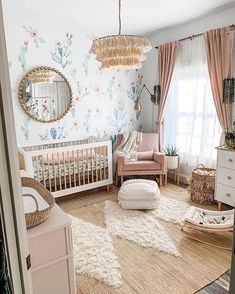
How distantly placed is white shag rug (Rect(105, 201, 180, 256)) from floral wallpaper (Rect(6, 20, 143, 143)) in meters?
1.67

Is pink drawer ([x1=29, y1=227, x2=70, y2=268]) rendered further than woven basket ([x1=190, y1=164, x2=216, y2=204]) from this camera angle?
No

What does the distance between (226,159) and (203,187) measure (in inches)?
22.5

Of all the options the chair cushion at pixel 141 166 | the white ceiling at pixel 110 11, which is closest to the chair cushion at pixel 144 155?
the chair cushion at pixel 141 166

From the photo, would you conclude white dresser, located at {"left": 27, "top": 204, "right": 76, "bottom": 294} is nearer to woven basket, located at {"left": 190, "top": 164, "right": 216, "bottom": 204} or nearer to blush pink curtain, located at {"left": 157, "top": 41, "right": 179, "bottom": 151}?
woven basket, located at {"left": 190, "top": 164, "right": 216, "bottom": 204}

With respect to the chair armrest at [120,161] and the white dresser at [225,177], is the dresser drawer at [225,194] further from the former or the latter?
the chair armrest at [120,161]

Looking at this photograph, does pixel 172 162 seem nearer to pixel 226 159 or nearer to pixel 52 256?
pixel 226 159

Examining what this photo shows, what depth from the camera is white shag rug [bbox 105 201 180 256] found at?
7.83 ft

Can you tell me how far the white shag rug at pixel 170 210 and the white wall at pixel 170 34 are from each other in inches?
69.9

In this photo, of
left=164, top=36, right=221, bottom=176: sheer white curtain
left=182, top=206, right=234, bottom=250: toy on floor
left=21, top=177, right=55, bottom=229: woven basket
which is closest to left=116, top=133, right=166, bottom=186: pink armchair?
left=164, top=36, right=221, bottom=176: sheer white curtain

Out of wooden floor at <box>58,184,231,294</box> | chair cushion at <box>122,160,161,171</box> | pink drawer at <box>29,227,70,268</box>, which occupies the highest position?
pink drawer at <box>29,227,70,268</box>

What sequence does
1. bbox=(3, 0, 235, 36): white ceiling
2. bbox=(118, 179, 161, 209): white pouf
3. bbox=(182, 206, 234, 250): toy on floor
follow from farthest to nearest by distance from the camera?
bbox=(118, 179, 161, 209): white pouf < bbox=(3, 0, 235, 36): white ceiling < bbox=(182, 206, 234, 250): toy on floor

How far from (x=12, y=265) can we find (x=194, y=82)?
11.9ft

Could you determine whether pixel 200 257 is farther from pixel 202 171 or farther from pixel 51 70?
pixel 51 70

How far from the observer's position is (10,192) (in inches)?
28.4
